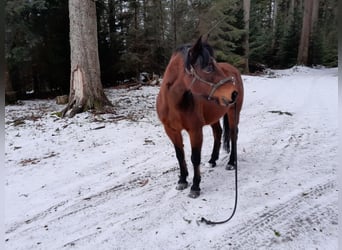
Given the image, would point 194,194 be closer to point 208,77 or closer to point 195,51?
point 208,77

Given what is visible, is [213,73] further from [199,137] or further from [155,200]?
[155,200]

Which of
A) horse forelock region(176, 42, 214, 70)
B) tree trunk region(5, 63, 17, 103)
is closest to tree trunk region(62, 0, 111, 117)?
tree trunk region(5, 63, 17, 103)

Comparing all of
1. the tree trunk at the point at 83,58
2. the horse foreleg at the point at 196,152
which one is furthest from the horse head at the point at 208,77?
the tree trunk at the point at 83,58

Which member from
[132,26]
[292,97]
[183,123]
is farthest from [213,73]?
[132,26]

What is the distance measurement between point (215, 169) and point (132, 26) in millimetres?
9295

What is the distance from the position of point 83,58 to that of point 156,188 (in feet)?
14.2

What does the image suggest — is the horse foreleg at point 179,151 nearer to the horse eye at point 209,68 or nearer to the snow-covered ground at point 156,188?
the snow-covered ground at point 156,188

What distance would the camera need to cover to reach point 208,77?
2.34 meters

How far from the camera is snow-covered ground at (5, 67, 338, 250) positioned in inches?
87.7

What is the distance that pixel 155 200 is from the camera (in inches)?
112

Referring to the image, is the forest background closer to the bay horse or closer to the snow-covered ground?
the snow-covered ground

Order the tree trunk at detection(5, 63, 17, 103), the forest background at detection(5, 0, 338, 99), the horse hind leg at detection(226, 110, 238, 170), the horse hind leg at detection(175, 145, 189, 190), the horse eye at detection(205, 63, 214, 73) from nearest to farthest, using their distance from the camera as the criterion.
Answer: the horse eye at detection(205, 63, 214, 73) → the horse hind leg at detection(175, 145, 189, 190) → the horse hind leg at detection(226, 110, 238, 170) → the forest background at detection(5, 0, 338, 99) → the tree trunk at detection(5, 63, 17, 103)

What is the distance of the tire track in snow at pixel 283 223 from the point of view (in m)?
2.09

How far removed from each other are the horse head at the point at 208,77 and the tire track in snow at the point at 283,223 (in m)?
1.11
